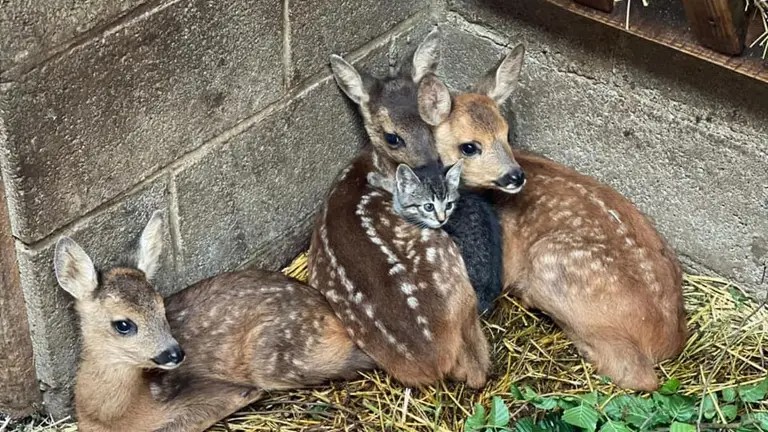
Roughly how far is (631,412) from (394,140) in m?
1.53

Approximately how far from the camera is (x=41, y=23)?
383cm

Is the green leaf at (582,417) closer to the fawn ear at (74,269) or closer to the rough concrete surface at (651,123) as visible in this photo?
the rough concrete surface at (651,123)

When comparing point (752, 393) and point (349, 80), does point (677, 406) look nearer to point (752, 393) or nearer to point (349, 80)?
point (752, 393)

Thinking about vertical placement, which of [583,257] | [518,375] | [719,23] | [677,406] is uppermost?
[719,23]

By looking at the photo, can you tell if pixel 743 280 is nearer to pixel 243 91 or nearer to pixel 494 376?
pixel 494 376

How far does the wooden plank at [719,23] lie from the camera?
175 inches

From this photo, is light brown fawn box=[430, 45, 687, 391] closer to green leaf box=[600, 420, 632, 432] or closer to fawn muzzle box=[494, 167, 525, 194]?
fawn muzzle box=[494, 167, 525, 194]

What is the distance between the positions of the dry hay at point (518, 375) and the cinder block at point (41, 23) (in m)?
1.58

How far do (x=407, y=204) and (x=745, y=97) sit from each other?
1.39 metres

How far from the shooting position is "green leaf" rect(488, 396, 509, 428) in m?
4.54

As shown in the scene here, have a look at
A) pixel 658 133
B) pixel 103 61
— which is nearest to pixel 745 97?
pixel 658 133

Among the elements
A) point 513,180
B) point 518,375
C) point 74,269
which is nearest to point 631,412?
point 518,375

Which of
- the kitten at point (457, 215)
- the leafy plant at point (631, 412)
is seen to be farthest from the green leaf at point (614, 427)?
the kitten at point (457, 215)

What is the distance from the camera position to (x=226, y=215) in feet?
16.4
